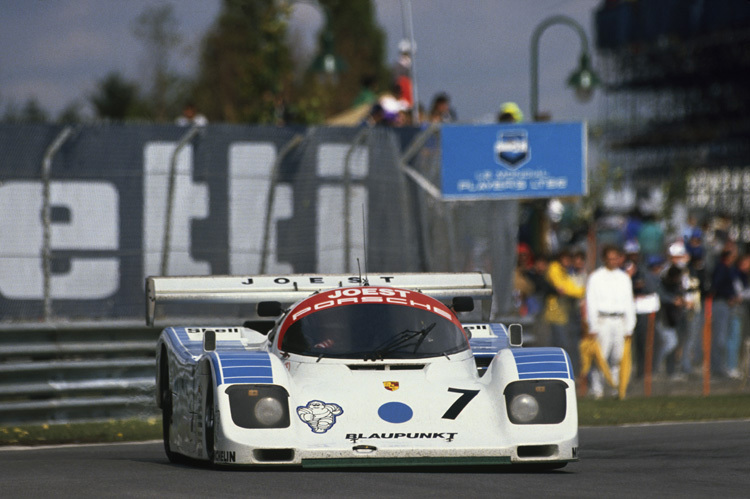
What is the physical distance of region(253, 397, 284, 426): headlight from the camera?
7.91 m

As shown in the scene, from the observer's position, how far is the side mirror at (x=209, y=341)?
9242 mm

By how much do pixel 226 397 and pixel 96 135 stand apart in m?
6.90

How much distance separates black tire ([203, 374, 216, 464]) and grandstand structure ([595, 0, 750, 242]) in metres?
54.7

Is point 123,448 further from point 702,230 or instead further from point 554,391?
point 702,230

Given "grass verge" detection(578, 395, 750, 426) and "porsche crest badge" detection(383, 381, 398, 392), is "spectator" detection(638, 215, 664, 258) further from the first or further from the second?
"porsche crest badge" detection(383, 381, 398, 392)

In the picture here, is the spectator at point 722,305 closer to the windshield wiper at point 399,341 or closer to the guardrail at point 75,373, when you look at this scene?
the guardrail at point 75,373

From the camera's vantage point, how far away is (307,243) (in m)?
14.7

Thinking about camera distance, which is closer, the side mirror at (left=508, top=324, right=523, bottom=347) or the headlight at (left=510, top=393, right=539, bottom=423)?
the headlight at (left=510, top=393, right=539, bottom=423)

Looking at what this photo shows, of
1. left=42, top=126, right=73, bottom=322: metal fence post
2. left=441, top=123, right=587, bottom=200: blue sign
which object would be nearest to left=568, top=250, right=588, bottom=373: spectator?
left=441, top=123, right=587, bottom=200: blue sign

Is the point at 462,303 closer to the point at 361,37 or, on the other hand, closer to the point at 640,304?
the point at 640,304

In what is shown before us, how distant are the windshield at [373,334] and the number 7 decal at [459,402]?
53 centimetres

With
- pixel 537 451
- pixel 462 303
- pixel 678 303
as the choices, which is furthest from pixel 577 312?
pixel 537 451

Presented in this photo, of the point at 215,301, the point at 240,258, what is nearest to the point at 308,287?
the point at 215,301

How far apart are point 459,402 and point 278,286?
2.95 m
